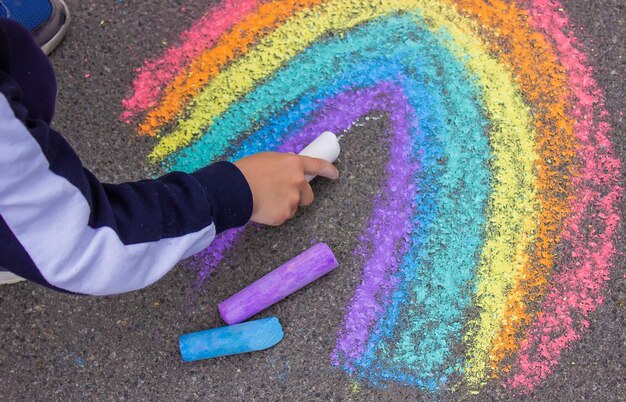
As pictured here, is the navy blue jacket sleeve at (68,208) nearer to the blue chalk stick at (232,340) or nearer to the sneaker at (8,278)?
the blue chalk stick at (232,340)

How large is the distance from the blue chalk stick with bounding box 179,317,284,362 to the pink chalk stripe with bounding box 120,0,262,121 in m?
0.47

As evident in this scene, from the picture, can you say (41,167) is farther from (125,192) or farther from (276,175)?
(276,175)

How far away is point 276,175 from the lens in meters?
1.11

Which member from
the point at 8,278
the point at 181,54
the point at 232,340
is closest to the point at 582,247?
the point at 232,340

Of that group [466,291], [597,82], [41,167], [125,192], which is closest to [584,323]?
[466,291]

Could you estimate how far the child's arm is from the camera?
78 centimetres

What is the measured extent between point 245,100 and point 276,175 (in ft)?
0.80

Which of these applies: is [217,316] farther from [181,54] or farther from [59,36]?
[59,36]

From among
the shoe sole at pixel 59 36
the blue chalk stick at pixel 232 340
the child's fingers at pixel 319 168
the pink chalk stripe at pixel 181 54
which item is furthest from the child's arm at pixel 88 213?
the shoe sole at pixel 59 36

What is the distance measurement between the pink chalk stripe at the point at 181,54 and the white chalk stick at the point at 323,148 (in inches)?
12.7

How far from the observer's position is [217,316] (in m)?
1.24

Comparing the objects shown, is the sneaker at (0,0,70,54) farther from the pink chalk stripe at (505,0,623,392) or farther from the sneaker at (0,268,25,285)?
the pink chalk stripe at (505,0,623,392)

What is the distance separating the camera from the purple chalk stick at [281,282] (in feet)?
3.90

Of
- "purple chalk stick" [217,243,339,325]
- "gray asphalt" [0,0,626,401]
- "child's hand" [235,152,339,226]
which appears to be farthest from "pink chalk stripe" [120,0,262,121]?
"purple chalk stick" [217,243,339,325]
